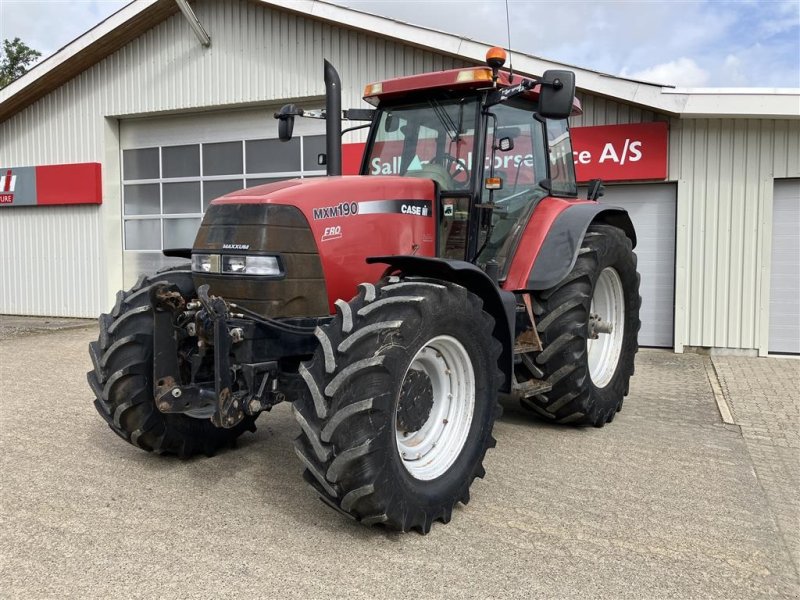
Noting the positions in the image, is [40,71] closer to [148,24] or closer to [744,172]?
[148,24]

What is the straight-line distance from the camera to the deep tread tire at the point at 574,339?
189 inches

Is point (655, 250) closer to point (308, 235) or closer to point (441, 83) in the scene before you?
point (441, 83)

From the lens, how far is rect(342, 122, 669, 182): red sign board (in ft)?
28.8

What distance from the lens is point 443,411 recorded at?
3738 millimetres

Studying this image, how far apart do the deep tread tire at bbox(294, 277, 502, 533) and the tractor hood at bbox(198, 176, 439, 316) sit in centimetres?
41

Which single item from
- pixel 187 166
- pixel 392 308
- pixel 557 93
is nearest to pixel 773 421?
pixel 557 93

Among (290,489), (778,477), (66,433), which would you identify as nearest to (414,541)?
(290,489)

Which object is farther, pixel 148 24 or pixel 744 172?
pixel 148 24

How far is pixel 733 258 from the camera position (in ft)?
28.6

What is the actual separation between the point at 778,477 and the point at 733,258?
504 cm

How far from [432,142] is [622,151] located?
5.15 m

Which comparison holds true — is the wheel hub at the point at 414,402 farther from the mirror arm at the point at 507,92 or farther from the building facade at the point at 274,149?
the building facade at the point at 274,149

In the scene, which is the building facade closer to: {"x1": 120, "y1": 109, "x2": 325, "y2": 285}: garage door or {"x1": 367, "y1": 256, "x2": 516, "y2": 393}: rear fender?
{"x1": 120, "y1": 109, "x2": 325, "y2": 285}: garage door

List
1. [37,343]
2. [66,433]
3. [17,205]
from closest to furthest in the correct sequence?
[66,433]
[37,343]
[17,205]
